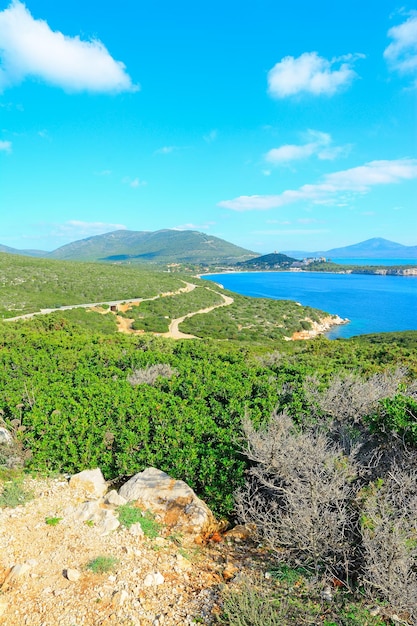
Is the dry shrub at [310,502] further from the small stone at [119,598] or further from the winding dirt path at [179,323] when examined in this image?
the winding dirt path at [179,323]

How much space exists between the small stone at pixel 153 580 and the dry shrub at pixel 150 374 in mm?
5362

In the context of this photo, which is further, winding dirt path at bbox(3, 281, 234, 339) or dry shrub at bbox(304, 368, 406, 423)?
winding dirt path at bbox(3, 281, 234, 339)

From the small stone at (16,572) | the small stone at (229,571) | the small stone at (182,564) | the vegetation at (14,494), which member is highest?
the small stone at (16,572)

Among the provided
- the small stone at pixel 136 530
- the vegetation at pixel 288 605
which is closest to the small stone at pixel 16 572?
the small stone at pixel 136 530

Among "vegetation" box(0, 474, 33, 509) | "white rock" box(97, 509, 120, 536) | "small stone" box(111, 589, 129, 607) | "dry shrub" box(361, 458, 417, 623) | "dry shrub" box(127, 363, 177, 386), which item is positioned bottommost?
"vegetation" box(0, 474, 33, 509)

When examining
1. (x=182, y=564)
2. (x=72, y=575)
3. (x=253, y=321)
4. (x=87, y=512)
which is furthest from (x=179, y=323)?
(x=72, y=575)

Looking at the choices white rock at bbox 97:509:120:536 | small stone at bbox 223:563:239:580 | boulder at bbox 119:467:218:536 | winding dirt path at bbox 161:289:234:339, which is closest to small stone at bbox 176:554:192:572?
small stone at bbox 223:563:239:580

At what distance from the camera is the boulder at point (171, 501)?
4648 mm

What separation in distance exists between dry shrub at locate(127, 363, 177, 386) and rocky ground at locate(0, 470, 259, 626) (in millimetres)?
4511

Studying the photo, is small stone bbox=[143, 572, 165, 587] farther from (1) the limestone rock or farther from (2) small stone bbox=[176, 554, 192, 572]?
(1) the limestone rock

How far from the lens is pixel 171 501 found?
4.91 metres

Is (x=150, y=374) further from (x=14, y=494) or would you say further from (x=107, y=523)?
(x=107, y=523)

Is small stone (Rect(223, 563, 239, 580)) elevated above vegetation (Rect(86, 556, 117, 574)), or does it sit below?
below

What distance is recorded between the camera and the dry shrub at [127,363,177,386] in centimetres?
929
